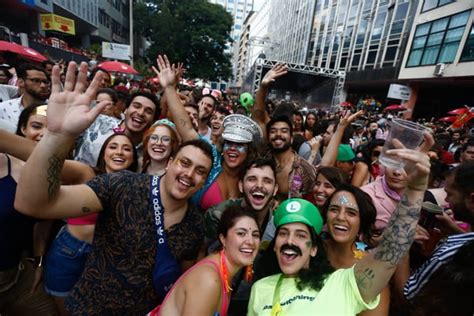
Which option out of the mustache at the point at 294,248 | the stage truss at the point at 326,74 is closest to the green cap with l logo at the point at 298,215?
the mustache at the point at 294,248

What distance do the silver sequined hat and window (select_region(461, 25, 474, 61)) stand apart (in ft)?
61.8

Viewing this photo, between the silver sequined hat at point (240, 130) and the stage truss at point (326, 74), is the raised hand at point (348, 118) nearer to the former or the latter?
the silver sequined hat at point (240, 130)

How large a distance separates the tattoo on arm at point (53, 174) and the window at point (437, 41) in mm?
22316

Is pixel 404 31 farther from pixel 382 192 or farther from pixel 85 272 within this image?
pixel 85 272

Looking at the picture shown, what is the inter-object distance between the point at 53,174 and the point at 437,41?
24.6m

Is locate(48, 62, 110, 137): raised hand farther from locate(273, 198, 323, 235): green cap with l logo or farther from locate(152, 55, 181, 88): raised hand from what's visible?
locate(152, 55, 181, 88): raised hand

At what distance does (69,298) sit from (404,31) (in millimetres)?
28975

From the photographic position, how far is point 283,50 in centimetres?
5597

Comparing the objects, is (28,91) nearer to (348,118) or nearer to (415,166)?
(348,118)

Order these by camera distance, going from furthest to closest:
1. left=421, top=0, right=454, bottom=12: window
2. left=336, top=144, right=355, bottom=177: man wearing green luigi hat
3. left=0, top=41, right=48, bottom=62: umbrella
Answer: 1. left=421, top=0, right=454, bottom=12: window
2. left=0, top=41, right=48, bottom=62: umbrella
3. left=336, top=144, right=355, bottom=177: man wearing green luigi hat

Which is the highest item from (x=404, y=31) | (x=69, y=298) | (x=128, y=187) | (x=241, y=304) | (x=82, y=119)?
(x=404, y=31)

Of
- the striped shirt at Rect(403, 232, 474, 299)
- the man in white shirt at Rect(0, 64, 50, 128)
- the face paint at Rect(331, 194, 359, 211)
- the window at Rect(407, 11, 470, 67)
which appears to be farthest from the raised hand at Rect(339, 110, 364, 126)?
the window at Rect(407, 11, 470, 67)

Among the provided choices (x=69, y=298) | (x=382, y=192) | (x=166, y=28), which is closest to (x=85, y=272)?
(x=69, y=298)

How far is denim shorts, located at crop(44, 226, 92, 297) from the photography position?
2.19m
